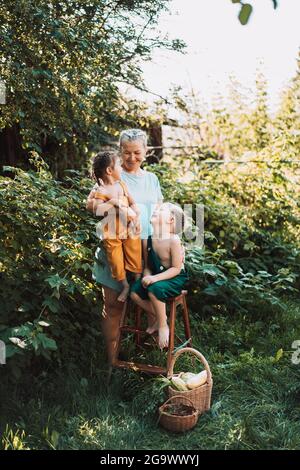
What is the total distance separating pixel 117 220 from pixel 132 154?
17.0 inches

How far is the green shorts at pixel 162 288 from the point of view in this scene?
3.62m

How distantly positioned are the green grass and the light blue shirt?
0.58 meters

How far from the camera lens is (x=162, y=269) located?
3.70 meters

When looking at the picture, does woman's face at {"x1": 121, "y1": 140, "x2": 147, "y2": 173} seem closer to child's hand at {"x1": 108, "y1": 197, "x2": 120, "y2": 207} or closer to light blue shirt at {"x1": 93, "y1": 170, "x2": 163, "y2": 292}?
light blue shirt at {"x1": 93, "y1": 170, "x2": 163, "y2": 292}

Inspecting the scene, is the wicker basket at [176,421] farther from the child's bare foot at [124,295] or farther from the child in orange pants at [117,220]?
the child in orange pants at [117,220]

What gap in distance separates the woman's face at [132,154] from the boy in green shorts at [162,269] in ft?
1.07

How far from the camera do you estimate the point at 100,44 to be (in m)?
5.23

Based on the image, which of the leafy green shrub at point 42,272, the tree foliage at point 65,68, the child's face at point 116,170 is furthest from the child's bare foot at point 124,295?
the tree foliage at point 65,68

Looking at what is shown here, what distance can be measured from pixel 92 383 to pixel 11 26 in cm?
272

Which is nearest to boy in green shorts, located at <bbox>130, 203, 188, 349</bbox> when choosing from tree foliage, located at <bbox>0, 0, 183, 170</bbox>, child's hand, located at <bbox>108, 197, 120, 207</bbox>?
child's hand, located at <bbox>108, 197, 120, 207</bbox>

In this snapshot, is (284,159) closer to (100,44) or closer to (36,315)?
(100,44)

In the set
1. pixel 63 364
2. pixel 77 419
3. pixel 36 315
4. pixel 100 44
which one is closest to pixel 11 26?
pixel 100 44

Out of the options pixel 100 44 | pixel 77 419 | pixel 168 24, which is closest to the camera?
pixel 77 419

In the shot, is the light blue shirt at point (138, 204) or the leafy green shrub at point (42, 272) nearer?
the leafy green shrub at point (42, 272)
